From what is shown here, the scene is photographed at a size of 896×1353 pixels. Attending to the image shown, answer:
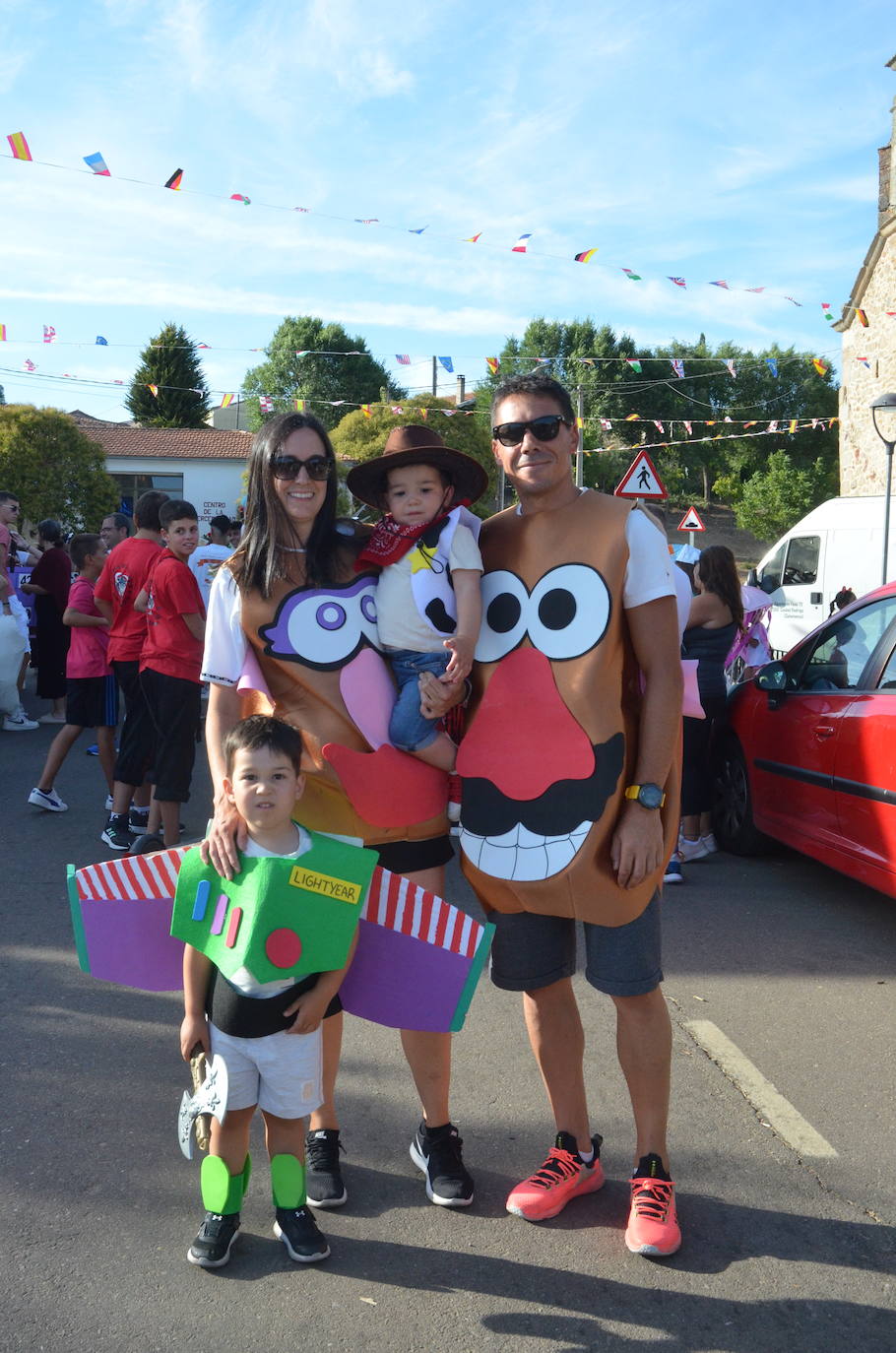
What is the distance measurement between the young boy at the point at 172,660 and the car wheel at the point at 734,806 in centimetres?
311

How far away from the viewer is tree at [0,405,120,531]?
33125 mm

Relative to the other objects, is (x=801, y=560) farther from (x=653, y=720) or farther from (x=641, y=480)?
(x=653, y=720)

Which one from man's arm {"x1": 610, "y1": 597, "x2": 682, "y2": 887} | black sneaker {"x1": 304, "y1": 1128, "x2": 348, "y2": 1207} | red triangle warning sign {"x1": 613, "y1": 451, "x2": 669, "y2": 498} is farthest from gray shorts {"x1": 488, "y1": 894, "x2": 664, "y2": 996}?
red triangle warning sign {"x1": 613, "y1": 451, "x2": 669, "y2": 498}

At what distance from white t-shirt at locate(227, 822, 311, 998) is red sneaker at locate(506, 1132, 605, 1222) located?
0.83 metres

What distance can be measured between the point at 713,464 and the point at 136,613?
56340mm

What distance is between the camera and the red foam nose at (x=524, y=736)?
2.63m

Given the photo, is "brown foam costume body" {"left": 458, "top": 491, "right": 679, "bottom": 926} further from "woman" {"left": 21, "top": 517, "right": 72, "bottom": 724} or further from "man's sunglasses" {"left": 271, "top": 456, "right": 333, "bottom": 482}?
"woman" {"left": 21, "top": 517, "right": 72, "bottom": 724}

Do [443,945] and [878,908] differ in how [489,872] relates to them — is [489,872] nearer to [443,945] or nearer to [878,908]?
[443,945]

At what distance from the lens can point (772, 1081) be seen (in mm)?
3650

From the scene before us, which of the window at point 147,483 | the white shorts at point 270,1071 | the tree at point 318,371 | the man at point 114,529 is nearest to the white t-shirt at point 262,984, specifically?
the white shorts at point 270,1071

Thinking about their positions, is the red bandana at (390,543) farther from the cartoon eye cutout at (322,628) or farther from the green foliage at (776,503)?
the green foliage at (776,503)

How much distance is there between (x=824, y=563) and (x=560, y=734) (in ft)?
47.6

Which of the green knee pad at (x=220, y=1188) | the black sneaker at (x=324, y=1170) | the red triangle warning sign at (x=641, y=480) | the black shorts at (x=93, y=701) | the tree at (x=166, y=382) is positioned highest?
the tree at (x=166, y=382)

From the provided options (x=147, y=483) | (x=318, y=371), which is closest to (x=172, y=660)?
(x=147, y=483)
